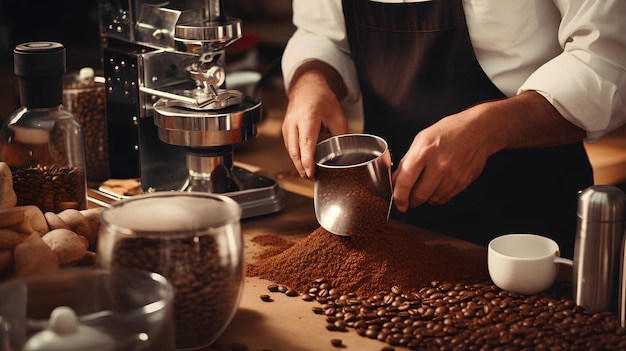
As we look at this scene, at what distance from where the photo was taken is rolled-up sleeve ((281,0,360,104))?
6.09ft

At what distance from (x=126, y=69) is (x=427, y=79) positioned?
1.92ft

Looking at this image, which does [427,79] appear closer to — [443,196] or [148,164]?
[443,196]

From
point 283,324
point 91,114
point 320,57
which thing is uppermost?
point 320,57

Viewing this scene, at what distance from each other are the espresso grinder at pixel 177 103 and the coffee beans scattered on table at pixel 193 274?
0.56 meters

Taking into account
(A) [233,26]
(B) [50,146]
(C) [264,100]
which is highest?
(A) [233,26]

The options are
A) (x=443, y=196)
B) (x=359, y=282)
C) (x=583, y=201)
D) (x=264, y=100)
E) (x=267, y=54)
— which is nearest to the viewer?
(x=583, y=201)

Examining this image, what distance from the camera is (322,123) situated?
1632mm

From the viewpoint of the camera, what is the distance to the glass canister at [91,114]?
1.86 m

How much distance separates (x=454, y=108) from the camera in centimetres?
175

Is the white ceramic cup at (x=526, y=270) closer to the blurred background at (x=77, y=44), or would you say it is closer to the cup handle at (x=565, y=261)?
the cup handle at (x=565, y=261)

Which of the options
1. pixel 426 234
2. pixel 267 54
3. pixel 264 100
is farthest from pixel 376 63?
pixel 267 54

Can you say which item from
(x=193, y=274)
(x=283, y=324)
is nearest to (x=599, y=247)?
(x=283, y=324)

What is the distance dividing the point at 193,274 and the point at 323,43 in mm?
889

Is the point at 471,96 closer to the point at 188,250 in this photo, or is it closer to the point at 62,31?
the point at 188,250
